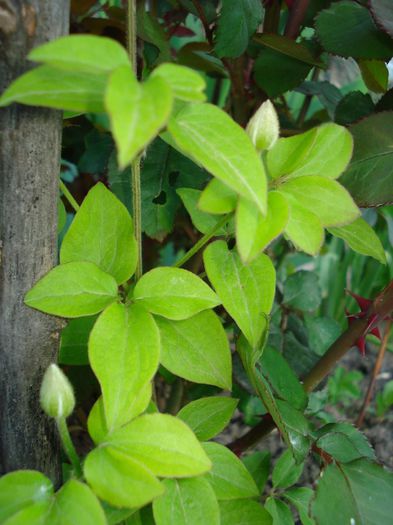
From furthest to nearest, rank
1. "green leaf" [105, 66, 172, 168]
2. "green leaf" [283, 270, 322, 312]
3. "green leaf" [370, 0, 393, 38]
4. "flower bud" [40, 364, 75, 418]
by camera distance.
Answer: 1. "green leaf" [283, 270, 322, 312]
2. "green leaf" [370, 0, 393, 38]
3. "flower bud" [40, 364, 75, 418]
4. "green leaf" [105, 66, 172, 168]

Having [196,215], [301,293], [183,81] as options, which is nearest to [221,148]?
[183,81]

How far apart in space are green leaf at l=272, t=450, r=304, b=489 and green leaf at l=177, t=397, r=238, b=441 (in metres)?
0.13

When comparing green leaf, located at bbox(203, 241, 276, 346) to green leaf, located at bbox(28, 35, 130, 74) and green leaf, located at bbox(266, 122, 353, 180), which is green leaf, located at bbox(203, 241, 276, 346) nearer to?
green leaf, located at bbox(266, 122, 353, 180)

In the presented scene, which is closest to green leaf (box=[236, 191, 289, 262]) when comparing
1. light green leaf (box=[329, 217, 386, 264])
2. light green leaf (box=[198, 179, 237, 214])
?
light green leaf (box=[198, 179, 237, 214])

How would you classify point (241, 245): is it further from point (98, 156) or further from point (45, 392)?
point (98, 156)

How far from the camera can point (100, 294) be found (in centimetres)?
38

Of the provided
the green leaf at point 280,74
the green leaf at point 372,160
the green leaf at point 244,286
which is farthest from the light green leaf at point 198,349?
the green leaf at point 280,74

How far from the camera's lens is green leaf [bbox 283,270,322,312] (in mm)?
690

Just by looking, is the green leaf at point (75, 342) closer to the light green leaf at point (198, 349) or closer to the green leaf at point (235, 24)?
the light green leaf at point (198, 349)

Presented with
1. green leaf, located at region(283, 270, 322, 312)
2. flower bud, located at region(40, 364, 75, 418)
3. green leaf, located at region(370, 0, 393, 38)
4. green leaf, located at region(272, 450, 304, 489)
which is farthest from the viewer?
green leaf, located at region(283, 270, 322, 312)

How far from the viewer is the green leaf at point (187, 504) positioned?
1.28 ft

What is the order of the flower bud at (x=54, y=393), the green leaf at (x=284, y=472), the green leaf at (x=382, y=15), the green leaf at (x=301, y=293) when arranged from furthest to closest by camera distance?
the green leaf at (x=301, y=293) < the green leaf at (x=284, y=472) < the green leaf at (x=382, y=15) < the flower bud at (x=54, y=393)

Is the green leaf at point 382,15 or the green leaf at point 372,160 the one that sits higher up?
the green leaf at point 382,15

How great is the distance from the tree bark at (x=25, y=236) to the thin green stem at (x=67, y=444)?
0.16 feet
